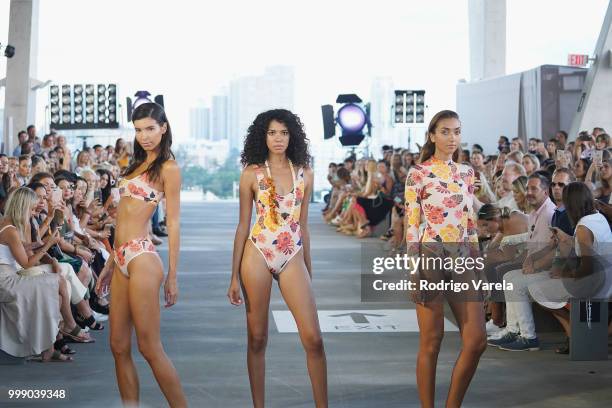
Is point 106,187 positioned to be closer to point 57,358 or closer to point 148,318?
point 57,358

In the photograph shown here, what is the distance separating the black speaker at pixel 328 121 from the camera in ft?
74.4

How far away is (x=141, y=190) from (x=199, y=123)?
28.1 meters

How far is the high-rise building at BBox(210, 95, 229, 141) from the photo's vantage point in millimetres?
32375

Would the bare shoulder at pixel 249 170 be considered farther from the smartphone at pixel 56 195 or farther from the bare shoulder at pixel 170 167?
the smartphone at pixel 56 195

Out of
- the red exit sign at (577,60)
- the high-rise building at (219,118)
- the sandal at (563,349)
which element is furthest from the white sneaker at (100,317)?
the high-rise building at (219,118)

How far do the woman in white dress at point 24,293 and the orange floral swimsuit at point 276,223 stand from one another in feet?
7.35

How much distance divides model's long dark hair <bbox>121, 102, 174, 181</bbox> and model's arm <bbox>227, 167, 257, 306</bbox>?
35cm

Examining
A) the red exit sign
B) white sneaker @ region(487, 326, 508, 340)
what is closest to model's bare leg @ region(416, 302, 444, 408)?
white sneaker @ region(487, 326, 508, 340)

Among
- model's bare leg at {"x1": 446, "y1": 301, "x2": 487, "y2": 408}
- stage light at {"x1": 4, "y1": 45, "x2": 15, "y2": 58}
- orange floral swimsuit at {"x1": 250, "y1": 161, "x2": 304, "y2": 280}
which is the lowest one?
model's bare leg at {"x1": 446, "y1": 301, "x2": 487, "y2": 408}

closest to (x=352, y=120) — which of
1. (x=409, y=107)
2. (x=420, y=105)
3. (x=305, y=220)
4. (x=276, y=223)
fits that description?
(x=409, y=107)

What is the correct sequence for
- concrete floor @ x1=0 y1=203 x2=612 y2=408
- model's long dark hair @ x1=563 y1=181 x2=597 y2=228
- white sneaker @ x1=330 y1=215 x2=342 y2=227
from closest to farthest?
concrete floor @ x1=0 y1=203 x2=612 y2=408 < model's long dark hair @ x1=563 y1=181 x2=597 y2=228 < white sneaker @ x1=330 y1=215 x2=342 y2=227

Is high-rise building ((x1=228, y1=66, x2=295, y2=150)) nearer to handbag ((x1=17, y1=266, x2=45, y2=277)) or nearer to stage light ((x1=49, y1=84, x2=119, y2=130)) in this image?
stage light ((x1=49, y1=84, x2=119, y2=130))

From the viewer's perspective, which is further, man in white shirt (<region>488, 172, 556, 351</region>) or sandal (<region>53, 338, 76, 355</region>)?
man in white shirt (<region>488, 172, 556, 351</region>)

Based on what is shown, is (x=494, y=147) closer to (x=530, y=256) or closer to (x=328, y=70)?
(x=328, y=70)
